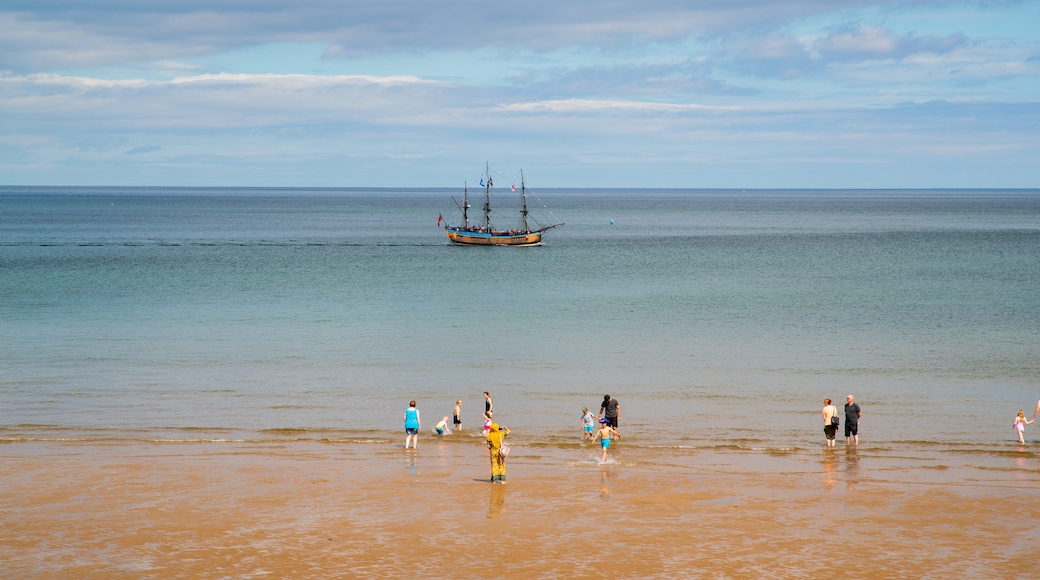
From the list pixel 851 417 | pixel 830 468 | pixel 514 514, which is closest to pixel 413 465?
pixel 514 514

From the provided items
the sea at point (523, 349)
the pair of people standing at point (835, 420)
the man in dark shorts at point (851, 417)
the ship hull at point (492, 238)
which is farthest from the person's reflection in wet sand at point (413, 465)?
the ship hull at point (492, 238)

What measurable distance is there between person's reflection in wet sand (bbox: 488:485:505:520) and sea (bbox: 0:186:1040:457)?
17.5 ft

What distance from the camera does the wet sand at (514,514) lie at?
53.4 feet

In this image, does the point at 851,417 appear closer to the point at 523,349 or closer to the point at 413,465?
the point at 413,465

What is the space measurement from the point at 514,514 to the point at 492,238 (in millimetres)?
107353

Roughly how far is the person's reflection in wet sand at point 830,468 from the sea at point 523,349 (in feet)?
4.42

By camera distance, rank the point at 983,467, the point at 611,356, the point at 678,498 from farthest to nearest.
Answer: the point at 611,356
the point at 983,467
the point at 678,498

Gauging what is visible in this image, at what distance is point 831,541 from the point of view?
688 inches

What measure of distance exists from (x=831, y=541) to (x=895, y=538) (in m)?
1.20

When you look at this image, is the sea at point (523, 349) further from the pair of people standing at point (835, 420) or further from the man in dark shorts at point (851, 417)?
the man in dark shorts at point (851, 417)

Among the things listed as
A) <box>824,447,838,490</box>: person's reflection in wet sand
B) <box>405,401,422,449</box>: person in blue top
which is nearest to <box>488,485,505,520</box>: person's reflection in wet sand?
<box>405,401,422,449</box>: person in blue top

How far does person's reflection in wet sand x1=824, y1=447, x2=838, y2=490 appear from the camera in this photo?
21.7m

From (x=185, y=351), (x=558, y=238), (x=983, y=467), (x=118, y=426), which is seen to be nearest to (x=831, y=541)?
(x=983, y=467)

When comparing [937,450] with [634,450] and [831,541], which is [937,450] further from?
[831,541]
